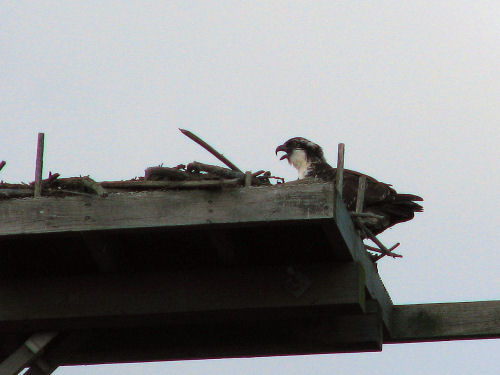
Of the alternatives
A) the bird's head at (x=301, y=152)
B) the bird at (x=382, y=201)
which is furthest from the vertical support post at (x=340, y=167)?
the bird's head at (x=301, y=152)

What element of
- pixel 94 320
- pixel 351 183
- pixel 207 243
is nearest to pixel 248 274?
pixel 207 243

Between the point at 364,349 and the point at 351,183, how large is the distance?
3.21 meters

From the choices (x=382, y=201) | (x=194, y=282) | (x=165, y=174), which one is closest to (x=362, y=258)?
(x=194, y=282)

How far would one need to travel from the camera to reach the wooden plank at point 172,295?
442 centimetres

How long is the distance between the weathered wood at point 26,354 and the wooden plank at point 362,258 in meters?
1.47

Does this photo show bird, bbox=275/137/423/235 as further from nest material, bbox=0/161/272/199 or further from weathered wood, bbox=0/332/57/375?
weathered wood, bbox=0/332/57/375

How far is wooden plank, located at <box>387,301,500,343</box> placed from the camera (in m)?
5.01

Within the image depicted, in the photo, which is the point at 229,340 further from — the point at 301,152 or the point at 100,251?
the point at 301,152

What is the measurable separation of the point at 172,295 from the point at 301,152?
560 centimetres

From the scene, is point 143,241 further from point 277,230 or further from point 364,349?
point 364,349

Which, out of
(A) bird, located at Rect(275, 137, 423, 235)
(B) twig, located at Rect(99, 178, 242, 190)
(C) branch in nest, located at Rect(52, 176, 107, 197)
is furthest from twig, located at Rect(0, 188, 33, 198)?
(A) bird, located at Rect(275, 137, 423, 235)

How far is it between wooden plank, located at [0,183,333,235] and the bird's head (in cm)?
563

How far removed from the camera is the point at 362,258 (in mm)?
4734

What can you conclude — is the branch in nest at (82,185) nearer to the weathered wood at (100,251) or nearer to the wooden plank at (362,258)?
the weathered wood at (100,251)
